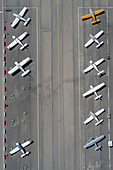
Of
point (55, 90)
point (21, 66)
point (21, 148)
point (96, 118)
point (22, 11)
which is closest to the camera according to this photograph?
point (21, 148)

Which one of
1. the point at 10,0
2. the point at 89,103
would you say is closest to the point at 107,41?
the point at 89,103

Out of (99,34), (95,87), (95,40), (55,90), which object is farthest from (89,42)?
(55,90)

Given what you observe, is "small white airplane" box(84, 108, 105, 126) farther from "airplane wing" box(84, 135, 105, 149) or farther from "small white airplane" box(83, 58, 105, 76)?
"small white airplane" box(83, 58, 105, 76)

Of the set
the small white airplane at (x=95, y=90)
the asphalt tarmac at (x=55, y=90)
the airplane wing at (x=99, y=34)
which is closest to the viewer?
the asphalt tarmac at (x=55, y=90)

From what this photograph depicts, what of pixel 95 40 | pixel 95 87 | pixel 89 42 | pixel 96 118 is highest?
pixel 95 40

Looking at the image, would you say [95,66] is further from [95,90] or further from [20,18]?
[20,18]

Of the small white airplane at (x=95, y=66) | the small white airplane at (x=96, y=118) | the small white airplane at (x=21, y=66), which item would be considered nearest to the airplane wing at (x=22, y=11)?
the small white airplane at (x=21, y=66)

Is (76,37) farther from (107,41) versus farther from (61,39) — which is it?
(107,41)

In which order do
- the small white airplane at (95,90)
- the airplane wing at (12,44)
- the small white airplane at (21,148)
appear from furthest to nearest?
the small white airplane at (95,90)
the airplane wing at (12,44)
the small white airplane at (21,148)

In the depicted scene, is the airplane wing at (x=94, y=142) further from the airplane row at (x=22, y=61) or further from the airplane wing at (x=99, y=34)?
the airplane wing at (x=99, y=34)
